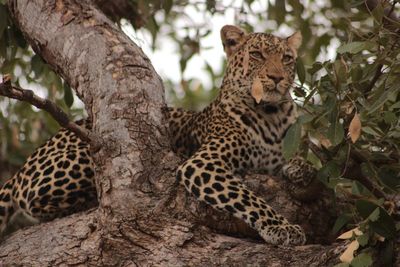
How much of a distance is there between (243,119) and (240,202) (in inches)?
63.1

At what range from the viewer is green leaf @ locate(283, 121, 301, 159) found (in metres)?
4.38

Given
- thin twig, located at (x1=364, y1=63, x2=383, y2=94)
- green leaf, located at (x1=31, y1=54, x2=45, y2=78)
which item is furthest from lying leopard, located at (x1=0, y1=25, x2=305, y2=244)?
thin twig, located at (x1=364, y1=63, x2=383, y2=94)

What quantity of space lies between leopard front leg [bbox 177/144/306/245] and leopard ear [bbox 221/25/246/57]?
6.52ft

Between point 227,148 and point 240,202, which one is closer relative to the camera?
point 240,202

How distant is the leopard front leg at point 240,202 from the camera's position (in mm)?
5219

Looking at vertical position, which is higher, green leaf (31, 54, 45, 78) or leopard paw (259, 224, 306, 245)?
green leaf (31, 54, 45, 78)

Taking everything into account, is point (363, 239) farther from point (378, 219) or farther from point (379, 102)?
point (379, 102)

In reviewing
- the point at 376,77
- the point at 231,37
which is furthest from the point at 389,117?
the point at 231,37

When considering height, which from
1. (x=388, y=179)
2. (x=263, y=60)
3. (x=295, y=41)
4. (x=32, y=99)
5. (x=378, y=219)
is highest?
(x=295, y=41)

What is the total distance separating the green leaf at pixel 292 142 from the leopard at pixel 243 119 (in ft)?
4.02

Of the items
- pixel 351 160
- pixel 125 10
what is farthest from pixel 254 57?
pixel 351 160

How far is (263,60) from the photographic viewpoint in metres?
7.05

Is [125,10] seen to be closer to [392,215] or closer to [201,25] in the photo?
[201,25]

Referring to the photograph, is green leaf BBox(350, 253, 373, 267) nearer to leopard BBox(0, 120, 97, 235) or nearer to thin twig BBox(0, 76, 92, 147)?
thin twig BBox(0, 76, 92, 147)
